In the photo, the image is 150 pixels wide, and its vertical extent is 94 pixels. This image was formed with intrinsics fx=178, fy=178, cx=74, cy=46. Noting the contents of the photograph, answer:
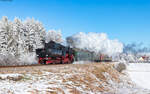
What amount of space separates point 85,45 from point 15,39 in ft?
146

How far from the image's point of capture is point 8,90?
8.44 metres

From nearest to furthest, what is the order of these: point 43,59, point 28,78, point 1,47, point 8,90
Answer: point 8,90 → point 28,78 → point 43,59 → point 1,47

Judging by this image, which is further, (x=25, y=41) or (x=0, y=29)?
(x=25, y=41)

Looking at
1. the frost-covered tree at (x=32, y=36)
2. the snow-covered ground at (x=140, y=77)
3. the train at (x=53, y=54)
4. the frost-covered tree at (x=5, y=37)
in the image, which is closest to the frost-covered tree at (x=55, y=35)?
the frost-covered tree at (x=32, y=36)

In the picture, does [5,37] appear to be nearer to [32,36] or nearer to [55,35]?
[32,36]

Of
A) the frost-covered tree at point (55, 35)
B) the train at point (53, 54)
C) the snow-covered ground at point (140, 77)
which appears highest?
the frost-covered tree at point (55, 35)

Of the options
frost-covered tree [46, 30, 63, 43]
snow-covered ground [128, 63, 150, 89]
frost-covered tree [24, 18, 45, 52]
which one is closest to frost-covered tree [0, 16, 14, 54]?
frost-covered tree [24, 18, 45, 52]

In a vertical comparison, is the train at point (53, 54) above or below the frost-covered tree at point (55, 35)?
below

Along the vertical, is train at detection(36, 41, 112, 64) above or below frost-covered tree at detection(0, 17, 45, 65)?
below

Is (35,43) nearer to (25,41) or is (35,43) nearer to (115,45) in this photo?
(25,41)

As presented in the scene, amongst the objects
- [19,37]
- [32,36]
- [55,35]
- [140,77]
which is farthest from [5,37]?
[140,77]

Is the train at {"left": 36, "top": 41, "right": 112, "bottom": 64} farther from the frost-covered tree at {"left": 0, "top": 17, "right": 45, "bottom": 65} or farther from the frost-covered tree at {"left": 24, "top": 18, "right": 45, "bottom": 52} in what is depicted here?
the frost-covered tree at {"left": 24, "top": 18, "right": 45, "bottom": 52}

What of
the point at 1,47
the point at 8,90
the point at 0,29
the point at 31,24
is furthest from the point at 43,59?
the point at 31,24

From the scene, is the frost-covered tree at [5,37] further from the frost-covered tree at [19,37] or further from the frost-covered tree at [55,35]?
the frost-covered tree at [55,35]
